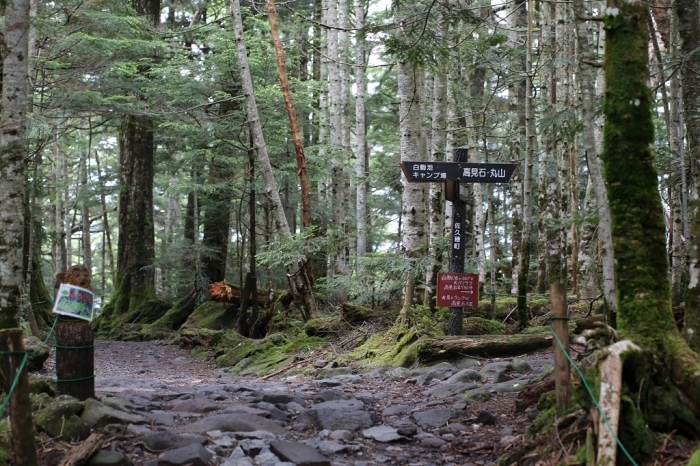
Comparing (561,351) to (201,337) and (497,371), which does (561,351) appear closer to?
(497,371)

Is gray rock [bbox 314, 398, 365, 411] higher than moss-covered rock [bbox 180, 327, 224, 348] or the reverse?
higher

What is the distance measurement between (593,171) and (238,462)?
493 centimetres

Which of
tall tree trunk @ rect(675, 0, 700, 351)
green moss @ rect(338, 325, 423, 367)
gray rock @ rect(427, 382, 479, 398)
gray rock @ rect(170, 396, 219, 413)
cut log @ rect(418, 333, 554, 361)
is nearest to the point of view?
tall tree trunk @ rect(675, 0, 700, 351)

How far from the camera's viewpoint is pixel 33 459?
160 inches

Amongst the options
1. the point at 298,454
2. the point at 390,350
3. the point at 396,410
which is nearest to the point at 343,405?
the point at 396,410

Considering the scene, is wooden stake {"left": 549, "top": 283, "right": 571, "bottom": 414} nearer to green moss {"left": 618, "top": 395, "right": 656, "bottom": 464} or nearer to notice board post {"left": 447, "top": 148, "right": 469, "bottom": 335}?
green moss {"left": 618, "top": 395, "right": 656, "bottom": 464}

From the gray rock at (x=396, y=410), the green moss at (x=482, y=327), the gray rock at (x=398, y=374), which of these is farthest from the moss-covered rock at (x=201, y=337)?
the gray rock at (x=396, y=410)

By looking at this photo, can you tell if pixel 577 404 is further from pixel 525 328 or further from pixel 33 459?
pixel 525 328

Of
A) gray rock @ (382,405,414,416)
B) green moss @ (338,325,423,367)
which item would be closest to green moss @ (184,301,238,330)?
green moss @ (338,325,423,367)

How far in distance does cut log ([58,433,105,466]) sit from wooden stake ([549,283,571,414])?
11.1ft

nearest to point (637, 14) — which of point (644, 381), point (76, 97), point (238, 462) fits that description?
point (644, 381)

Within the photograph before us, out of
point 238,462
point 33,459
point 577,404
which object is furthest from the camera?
point 238,462

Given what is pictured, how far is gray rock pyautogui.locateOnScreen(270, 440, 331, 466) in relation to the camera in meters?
4.85

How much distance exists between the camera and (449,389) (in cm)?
747
